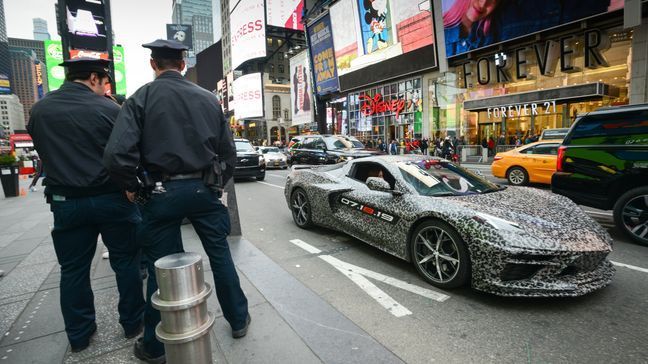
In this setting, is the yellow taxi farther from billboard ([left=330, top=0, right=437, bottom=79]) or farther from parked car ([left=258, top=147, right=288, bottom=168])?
billboard ([left=330, top=0, right=437, bottom=79])

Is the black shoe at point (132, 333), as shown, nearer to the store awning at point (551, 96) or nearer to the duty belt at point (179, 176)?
the duty belt at point (179, 176)

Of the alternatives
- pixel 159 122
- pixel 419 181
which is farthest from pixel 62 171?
pixel 419 181

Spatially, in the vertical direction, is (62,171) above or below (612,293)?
above

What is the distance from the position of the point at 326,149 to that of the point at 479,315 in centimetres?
1244

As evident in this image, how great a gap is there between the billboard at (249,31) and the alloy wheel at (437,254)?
6660 centimetres

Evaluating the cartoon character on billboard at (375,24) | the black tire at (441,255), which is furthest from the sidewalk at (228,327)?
the cartoon character on billboard at (375,24)

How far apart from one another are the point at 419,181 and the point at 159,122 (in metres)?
2.88

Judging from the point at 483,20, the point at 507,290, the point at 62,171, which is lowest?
the point at 507,290

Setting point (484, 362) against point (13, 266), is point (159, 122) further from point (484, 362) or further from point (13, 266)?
point (13, 266)

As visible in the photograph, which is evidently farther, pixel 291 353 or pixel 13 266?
pixel 13 266

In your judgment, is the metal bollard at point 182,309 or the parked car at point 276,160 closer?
the metal bollard at point 182,309

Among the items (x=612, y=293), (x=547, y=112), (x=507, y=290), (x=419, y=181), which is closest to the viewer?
(x=507, y=290)

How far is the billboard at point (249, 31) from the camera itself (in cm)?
6341

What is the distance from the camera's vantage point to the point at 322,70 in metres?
38.6
